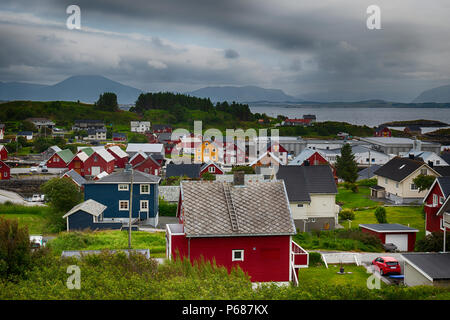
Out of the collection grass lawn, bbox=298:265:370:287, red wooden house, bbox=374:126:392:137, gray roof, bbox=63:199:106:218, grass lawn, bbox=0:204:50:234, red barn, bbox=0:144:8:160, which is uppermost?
red wooden house, bbox=374:126:392:137

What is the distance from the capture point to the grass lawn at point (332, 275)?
20111 mm

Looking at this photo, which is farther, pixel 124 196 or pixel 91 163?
pixel 91 163

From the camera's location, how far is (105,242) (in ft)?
86.7

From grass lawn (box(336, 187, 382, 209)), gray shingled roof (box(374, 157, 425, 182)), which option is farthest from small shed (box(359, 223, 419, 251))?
gray shingled roof (box(374, 157, 425, 182))

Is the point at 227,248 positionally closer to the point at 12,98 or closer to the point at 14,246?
the point at 14,246

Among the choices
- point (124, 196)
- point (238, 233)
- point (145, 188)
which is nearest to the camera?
→ point (238, 233)

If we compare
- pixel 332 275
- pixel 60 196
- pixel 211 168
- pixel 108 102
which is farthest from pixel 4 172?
pixel 108 102

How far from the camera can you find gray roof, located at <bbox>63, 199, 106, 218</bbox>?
31469 mm

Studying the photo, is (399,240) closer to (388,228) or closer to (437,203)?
(388,228)

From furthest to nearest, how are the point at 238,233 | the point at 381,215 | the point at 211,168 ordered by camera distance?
the point at 211,168 → the point at 381,215 → the point at 238,233

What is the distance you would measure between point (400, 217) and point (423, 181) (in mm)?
6500

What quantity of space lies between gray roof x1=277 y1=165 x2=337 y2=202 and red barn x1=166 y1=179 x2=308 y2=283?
1404 cm

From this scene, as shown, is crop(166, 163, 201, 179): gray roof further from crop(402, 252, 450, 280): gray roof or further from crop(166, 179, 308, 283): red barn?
crop(402, 252, 450, 280): gray roof

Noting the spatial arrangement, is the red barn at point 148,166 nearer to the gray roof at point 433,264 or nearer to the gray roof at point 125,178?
the gray roof at point 125,178
